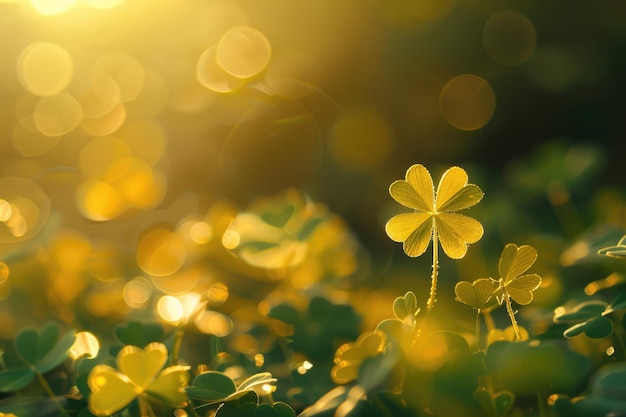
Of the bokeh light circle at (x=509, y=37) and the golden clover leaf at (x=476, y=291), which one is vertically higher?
the bokeh light circle at (x=509, y=37)

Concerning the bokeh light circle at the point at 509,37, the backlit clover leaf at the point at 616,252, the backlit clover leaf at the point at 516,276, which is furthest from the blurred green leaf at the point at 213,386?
the bokeh light circle at the point at 509,37

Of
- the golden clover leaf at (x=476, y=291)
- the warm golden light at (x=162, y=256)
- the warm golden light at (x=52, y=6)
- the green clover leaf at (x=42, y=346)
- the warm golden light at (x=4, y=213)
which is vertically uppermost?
the warm golden light at (x=52, y=6)

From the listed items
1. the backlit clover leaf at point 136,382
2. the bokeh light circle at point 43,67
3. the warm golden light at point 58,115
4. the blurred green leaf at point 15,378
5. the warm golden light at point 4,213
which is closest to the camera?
the backlit clover leaf at point 136,382

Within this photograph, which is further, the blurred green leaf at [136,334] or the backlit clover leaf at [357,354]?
the blurred green leaf at [136,334]

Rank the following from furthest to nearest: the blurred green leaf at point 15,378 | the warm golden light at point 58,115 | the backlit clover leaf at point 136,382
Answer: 1. the warm golden light at point 58,115
2. the blurred green leaf at point 15,378
3. the backlit clover leaf at point 136,382

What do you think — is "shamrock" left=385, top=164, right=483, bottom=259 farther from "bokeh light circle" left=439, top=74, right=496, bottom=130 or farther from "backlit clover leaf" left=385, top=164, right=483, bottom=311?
"bokeh light circle" left=439, top=74, right=496, bottom=130

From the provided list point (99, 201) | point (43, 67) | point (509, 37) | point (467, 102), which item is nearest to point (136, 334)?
point (99, 201)

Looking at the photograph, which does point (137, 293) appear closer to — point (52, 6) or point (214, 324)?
point (214, 324)

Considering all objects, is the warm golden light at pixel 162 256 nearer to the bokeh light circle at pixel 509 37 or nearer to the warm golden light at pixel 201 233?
the warm golden light at pixel 201 233
